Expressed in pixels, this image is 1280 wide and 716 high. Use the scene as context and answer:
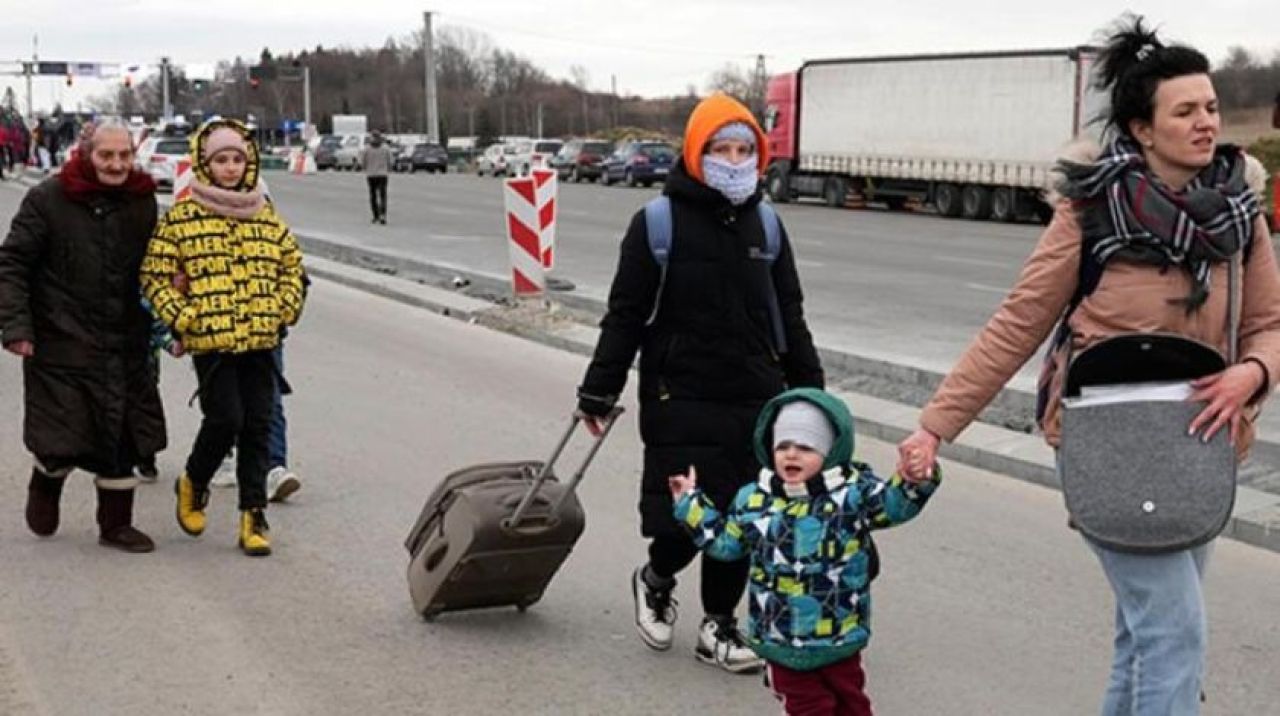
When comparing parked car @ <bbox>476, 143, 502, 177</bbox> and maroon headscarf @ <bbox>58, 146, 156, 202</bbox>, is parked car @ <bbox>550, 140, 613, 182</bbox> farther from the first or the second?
maroon headscarf @ <bbox>58, 146, 156, 202</bbox>

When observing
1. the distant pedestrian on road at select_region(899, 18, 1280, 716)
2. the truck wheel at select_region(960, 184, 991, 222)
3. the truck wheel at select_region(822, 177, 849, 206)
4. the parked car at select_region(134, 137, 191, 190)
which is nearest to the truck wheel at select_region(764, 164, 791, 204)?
the truck wheel at select_region(822, 177, 849, 206)

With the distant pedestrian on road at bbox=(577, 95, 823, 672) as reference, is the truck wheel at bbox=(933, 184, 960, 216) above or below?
below

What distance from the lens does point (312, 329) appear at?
14172mm

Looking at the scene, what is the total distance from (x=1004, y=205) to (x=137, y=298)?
1121 inches

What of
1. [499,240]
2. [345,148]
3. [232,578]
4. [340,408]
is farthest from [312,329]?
[345,148]

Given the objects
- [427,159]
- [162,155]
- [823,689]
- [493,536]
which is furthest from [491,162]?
[823,689]

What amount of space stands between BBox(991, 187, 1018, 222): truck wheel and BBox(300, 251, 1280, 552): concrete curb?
63.1ft

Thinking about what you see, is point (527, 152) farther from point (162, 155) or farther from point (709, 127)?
point (709, 127)

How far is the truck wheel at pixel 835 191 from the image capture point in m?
38.8

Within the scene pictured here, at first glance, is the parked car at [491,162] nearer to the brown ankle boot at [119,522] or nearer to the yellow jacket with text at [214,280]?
the brown ankle boot at [119,522]

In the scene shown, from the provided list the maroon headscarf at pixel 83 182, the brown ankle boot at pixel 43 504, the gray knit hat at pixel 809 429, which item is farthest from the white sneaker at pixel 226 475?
the gray knit hat at pixel 809 429

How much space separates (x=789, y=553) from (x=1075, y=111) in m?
29.0

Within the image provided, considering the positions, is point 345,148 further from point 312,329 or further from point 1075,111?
point 312,329

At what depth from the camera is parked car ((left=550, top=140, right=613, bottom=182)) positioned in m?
55.2
